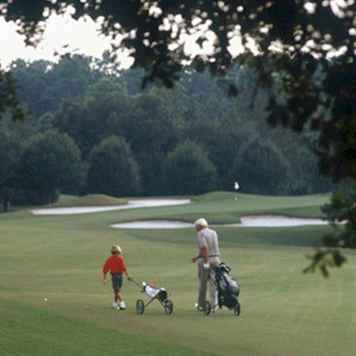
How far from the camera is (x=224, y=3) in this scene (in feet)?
20.7

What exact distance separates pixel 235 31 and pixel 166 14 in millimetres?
403

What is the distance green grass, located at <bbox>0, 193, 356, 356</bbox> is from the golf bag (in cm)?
22

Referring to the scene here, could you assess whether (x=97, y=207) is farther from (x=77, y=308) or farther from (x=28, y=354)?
(x=28, y=354)

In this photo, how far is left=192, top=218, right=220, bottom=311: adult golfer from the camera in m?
18.4

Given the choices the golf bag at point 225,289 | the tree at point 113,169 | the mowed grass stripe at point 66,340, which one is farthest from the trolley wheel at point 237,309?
the tree at point 113,169

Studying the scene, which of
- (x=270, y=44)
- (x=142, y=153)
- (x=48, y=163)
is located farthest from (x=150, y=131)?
(x=270, y=44)

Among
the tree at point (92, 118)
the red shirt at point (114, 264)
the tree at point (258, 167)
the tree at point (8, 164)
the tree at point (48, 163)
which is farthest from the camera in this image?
the tree at point (92, 118)

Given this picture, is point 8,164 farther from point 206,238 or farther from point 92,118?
point 206,238

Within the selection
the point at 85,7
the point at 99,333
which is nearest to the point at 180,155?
the point at 99,333

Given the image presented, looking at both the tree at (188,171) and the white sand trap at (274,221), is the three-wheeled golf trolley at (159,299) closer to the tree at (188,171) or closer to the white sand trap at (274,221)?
the white sand trap at (274,221)

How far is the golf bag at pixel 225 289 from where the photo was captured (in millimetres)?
18234

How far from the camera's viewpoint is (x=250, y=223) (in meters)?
51.4

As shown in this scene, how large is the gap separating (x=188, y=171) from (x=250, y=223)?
29223mm

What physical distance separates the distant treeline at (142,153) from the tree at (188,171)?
0.07 metres
